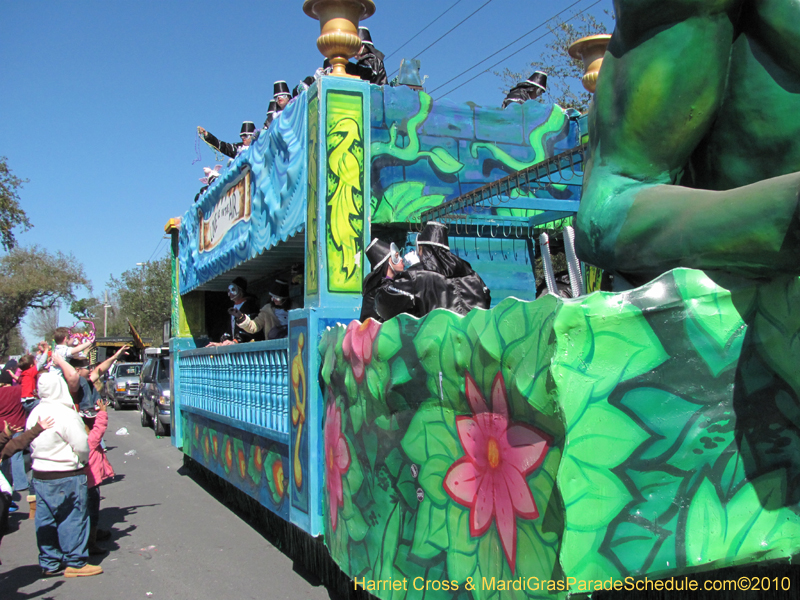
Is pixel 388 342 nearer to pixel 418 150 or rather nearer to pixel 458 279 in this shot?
pixel 458 279

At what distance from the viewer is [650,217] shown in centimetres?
223

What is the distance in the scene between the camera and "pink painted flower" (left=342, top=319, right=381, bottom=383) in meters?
3.97

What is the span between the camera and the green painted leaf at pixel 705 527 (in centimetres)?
216

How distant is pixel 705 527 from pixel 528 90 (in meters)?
5.88

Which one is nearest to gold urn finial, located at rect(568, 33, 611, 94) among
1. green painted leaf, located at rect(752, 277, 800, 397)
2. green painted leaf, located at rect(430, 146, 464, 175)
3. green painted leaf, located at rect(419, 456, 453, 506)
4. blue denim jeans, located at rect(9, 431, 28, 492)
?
green painted leaf, located at rect(430, 146, 464, 175)

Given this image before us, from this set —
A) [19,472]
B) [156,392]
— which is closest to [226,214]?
[19,472]

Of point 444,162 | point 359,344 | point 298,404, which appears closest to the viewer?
point 359,344

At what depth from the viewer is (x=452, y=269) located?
14.8 feet

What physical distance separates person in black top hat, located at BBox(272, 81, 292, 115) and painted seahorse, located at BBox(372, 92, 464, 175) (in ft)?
8.52

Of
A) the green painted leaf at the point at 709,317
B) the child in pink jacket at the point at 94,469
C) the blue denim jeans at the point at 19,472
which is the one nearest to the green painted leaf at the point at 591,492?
the green painted leaf at the point at 709,317

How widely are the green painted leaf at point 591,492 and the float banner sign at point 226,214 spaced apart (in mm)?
5572

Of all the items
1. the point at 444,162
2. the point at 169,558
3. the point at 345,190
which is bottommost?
the point at 169,558

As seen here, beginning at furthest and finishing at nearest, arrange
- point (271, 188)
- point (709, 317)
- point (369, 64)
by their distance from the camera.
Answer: point (369, 64)
point (271, 188)
point (709, 317)

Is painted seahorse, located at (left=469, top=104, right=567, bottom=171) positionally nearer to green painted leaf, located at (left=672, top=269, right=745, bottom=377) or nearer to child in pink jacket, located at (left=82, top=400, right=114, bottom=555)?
child in pink jacket, located at (left=82, top=400, right=114, bottom=555)
